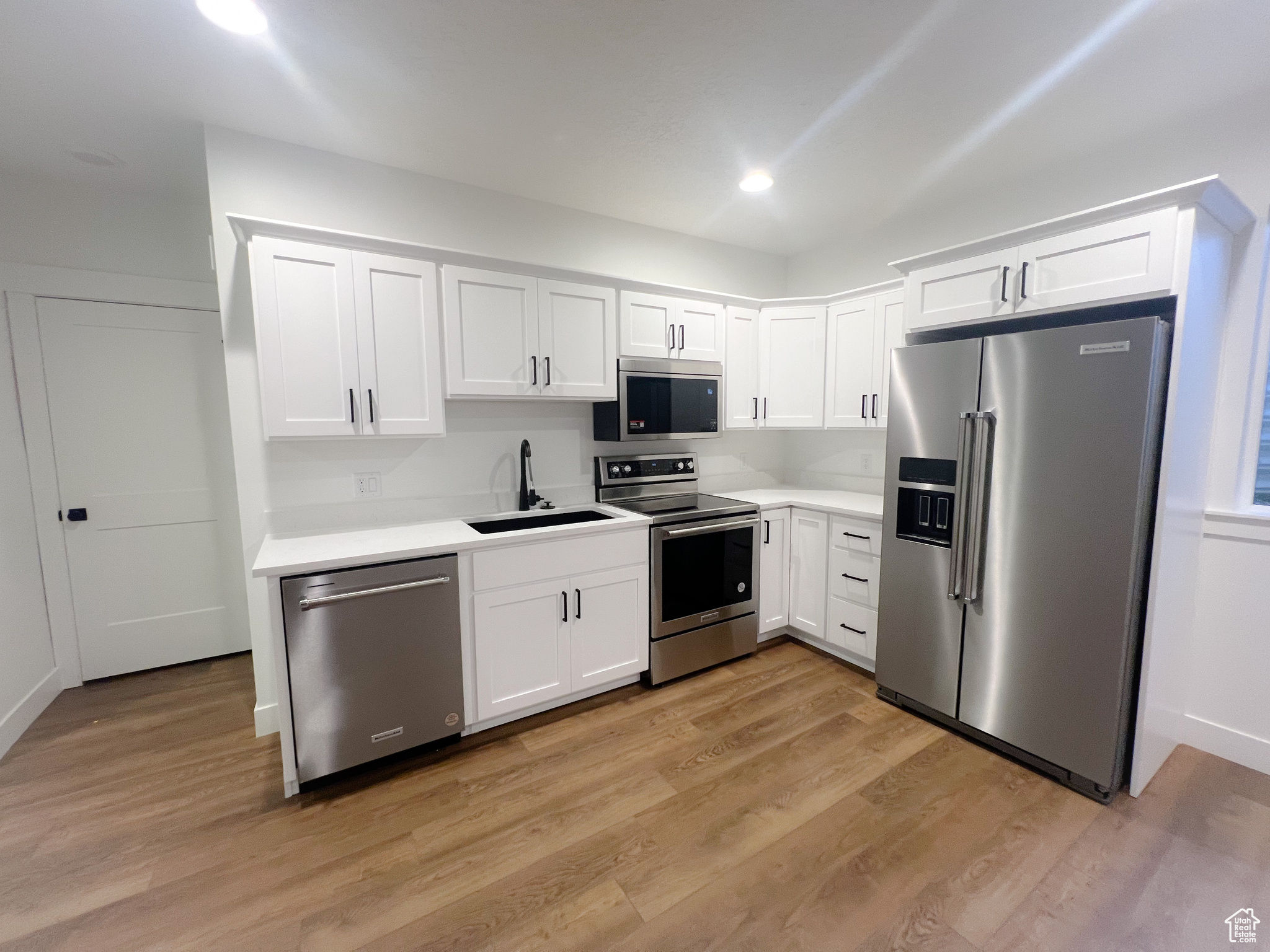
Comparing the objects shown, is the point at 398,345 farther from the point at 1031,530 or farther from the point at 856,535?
the point at 1031,530

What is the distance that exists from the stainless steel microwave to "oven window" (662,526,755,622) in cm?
69

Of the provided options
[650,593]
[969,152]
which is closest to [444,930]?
[650,593]

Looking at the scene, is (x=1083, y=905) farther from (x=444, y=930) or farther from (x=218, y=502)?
(x=218, y=502)

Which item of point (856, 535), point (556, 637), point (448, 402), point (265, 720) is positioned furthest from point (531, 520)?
point (856, 535)

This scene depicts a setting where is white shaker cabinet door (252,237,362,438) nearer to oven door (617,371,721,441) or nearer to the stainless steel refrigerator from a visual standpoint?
oven door (617,371,721,441)

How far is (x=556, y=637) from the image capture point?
8.38 ft

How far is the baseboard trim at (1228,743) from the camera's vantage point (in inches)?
85.4

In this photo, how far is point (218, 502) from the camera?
321 cm

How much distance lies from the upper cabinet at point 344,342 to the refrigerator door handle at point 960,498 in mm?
2377

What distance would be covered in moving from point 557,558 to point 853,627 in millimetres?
1809

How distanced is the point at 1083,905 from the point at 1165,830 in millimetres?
607

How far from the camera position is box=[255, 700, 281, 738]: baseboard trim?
8.09 ft

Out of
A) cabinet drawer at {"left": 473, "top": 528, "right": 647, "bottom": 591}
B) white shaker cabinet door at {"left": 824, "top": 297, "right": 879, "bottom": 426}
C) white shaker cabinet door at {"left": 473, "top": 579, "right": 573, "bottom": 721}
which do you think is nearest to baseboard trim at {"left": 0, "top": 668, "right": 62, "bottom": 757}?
white shaker cabinet door at {"left": 473, "top": 579, "right": 573, "bottom": 721}

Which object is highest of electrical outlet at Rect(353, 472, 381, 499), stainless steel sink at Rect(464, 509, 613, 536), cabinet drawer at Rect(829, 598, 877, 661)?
electrical outlet at Rect(353, 472, 381, 499)
